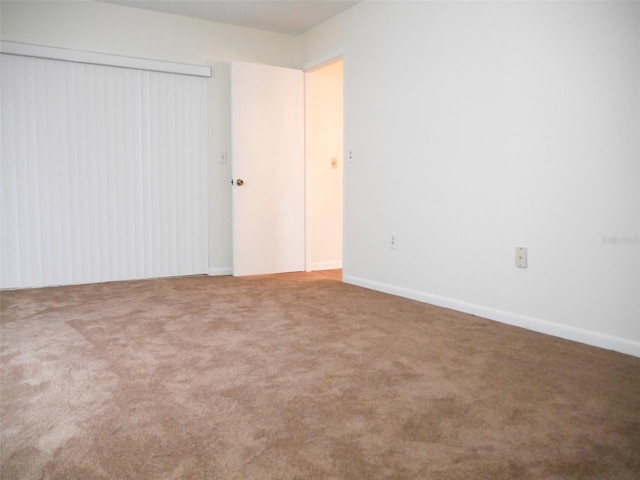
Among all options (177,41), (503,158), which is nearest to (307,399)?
(503,158)

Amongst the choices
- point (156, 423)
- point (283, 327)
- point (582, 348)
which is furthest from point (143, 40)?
point (582, 348)

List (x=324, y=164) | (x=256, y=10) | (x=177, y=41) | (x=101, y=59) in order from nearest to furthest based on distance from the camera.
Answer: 1. (x=101, y=59)
2. (x=256, y=10)
3. (x=177, y=41)
4. (x=324, y=164)

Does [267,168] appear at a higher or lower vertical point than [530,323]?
higher

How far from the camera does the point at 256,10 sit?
4238mm

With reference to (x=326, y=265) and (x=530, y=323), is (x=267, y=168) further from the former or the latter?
(x=530, y=323)

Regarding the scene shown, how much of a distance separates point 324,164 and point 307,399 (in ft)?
11.8

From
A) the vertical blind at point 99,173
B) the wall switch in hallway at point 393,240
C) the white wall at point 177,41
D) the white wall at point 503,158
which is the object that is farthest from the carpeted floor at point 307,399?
the white wall at point 177,41

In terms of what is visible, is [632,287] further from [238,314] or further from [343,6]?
[343,6]

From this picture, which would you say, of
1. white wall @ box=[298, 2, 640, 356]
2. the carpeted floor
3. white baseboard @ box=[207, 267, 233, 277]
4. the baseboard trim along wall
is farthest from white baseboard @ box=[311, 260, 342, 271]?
the carpeted floor

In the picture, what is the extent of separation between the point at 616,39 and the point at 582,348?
4.69ft

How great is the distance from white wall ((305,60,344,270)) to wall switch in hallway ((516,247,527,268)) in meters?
2.48

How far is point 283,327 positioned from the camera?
273 cm

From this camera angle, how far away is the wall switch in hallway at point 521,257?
8.98ft

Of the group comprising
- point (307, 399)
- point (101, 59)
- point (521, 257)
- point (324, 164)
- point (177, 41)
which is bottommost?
point (307, 399)
